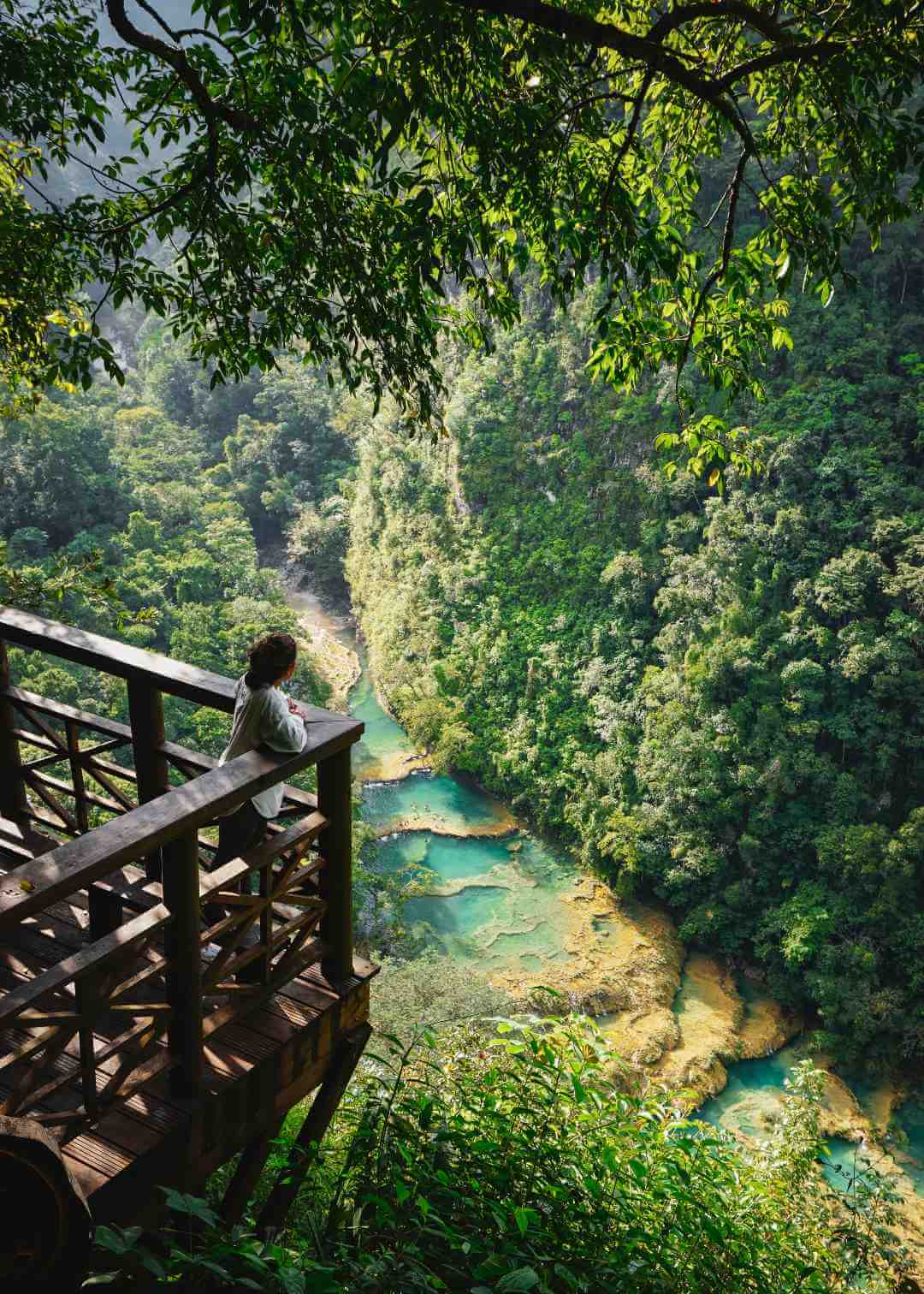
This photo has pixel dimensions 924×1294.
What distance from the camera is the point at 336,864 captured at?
2367 mm

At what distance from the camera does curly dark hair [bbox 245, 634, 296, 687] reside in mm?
2340

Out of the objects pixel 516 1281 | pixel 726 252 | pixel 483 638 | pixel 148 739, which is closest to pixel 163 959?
pixel 148 739

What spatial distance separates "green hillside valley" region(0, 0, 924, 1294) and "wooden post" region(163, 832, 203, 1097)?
15 mm

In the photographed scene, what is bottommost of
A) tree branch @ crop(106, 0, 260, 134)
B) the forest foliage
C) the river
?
the river

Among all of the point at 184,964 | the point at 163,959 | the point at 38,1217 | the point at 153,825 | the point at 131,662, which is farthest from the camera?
the point at 131,662

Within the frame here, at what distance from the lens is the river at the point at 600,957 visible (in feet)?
30.8

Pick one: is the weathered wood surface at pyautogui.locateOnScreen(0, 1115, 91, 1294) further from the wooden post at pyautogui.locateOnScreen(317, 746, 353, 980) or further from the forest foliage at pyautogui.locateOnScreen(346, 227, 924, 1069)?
the forest foliage at pyautogui.locateOnScreen(346, 227, 924, 1069)

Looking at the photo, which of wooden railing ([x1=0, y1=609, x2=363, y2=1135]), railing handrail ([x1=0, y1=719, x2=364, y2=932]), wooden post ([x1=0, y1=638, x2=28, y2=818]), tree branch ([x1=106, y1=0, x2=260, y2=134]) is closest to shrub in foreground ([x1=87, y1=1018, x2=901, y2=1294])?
wooden railing ([x1=0, y1=609, x2=363, y2=1135])

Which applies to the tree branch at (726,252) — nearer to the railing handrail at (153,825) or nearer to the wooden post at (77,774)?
the railing handrail at (153,825)

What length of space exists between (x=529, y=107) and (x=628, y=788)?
11.0m

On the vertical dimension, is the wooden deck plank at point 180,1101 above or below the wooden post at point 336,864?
below

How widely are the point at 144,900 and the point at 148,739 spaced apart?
0.45m

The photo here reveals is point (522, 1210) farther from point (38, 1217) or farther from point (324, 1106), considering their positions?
point (324, 1106)

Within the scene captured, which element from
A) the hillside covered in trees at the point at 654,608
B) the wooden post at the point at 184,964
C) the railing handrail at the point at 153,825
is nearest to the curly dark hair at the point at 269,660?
the railing handrail at the point at 153,825
